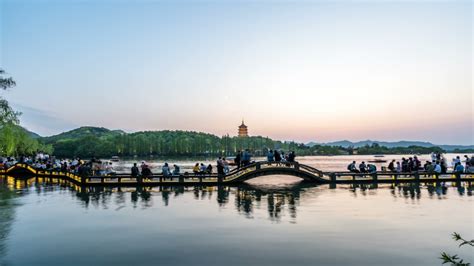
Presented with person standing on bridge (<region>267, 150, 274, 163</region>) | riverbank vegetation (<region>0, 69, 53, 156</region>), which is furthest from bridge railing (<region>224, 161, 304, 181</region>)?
riverbank vegetation (<region>0, 69, 53, 156</region>)

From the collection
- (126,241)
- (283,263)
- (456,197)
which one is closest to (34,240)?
(126,241)

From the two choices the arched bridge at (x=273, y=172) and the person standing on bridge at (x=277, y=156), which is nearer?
the arched bridge at (x=273, y=172)

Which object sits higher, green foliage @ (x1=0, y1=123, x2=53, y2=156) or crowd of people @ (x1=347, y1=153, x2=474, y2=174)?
green foliage @ (x1=0, y1=123, x2=53, y2=156)

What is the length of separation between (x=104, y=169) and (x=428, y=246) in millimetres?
28071

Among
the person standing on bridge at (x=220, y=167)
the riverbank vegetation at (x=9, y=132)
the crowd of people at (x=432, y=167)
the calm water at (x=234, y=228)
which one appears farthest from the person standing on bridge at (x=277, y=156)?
the riverbank vegetation at (x=9, y=132)

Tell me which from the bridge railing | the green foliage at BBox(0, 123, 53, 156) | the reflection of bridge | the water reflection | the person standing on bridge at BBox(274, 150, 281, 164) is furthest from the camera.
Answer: the green foliage at BBox(0, 123, 53, 156)

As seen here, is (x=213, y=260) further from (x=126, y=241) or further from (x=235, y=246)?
(x=126, y=241)

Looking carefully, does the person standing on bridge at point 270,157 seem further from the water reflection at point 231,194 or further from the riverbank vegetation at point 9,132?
the riverbank vegetation at point 9,132

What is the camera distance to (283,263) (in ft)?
31.7

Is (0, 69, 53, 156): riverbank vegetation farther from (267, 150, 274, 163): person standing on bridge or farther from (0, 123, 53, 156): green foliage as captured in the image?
(267, 150, 274, 163): person standing on bridge

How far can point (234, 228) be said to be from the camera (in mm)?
13609

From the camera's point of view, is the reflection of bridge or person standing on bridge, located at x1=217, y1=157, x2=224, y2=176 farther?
person standing on bridge, located at x1=217, y1=157, x2=224, y2=176

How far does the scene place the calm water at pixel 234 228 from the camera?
10.3m

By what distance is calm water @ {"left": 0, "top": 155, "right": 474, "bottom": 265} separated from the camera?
1026cm
